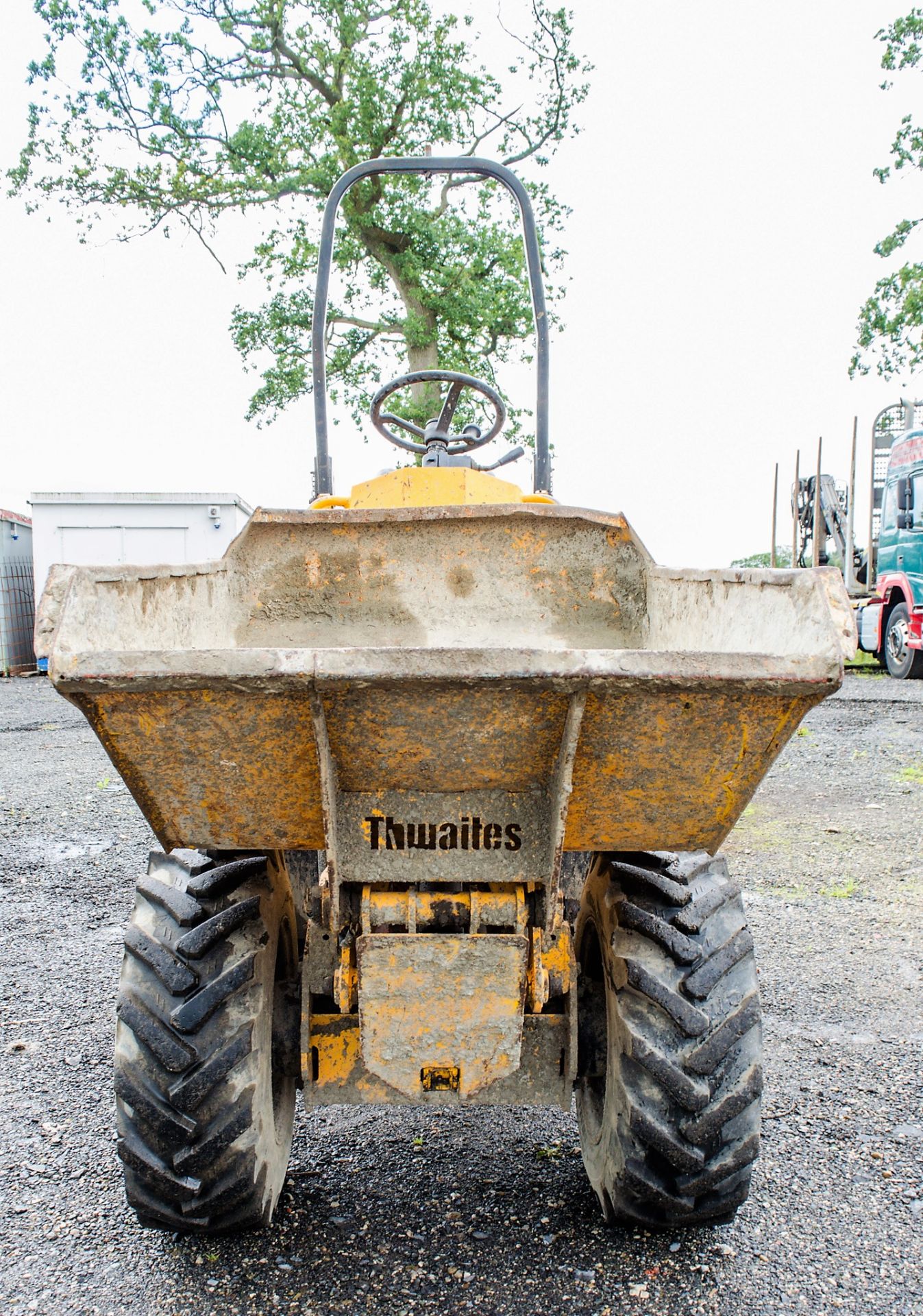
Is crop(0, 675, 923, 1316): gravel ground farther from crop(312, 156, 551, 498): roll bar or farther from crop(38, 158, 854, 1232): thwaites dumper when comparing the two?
crop(312, 156, 551, 498): roll bar

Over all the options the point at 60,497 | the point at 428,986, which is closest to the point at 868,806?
the point at 428,986

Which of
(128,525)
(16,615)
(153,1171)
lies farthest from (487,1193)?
(16,615)

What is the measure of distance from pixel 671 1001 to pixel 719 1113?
245mm

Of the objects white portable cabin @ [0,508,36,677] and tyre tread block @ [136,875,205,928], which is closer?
tyre tread block @ [136,875,205,928]

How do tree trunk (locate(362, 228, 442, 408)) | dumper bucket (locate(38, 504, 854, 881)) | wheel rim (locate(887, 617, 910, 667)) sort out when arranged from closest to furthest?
dumper bucket (locate(38, 504, 854, 881)) → wheel rim (locate(887, 617, 910, 667)) → tree trunk (locate(362, 228, 442, 408))

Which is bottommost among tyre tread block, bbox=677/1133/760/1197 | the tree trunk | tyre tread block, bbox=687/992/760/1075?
tyre tread block, bbox=677/1133/760/1197

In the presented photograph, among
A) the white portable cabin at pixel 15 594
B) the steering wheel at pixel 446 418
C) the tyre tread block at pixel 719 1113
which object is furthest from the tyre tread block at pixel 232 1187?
the white portable cabin at pixel 15 594

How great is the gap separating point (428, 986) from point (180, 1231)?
919 mm

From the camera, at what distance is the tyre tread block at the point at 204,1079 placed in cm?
206

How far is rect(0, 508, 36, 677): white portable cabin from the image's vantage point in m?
16.4

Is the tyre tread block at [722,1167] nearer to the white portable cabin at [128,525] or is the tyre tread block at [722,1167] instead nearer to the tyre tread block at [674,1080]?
the tyre tread block at [674,1080]

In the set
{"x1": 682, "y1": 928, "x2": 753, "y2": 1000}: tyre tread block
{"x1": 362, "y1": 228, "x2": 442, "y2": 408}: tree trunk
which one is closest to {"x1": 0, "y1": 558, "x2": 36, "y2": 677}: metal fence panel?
{"x1": 362, "y1": 228, "x2": 442, "y2": 408}: tree trunk

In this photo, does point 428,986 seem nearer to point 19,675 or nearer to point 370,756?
point 370,756

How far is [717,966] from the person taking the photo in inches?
86.4
